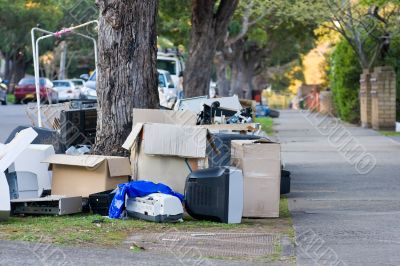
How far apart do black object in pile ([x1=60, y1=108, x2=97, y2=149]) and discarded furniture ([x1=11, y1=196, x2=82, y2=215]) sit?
3401 mm

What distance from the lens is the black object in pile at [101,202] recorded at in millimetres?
10961

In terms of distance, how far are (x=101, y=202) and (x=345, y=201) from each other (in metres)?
3.96

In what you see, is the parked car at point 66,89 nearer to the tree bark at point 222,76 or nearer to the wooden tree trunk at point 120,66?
the tree bark at point 222,76

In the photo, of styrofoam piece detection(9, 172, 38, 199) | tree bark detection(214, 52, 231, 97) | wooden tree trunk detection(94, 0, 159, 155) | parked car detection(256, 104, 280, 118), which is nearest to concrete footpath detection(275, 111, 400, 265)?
wooden tree trunk detection(94, 0, 159, 155)

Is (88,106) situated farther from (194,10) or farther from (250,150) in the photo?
(194,10)

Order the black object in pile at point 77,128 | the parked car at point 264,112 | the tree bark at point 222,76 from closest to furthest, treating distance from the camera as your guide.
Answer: the black object in pile at point 77,128 → the parked car at point 264,112 → the tree bark at point 222,76

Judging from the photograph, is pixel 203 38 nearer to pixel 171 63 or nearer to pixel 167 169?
pixel 171 63

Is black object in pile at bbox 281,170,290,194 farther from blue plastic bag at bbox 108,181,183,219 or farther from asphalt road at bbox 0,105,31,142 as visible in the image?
asphalt road at bbox 0,105,31,142

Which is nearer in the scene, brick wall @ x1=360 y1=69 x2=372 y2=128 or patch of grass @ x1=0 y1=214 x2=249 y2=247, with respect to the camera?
patch of grass @ x1=0 y1=214 x2=249 y2=247

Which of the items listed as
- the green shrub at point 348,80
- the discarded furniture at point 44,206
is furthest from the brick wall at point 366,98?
the discarded furniture at point 44,206

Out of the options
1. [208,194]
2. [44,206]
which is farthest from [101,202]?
[208,194]

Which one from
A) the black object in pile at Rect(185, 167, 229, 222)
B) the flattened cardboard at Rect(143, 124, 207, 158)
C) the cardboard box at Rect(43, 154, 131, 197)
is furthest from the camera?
the cardboard box at Rect(43, 154, 131, 197)

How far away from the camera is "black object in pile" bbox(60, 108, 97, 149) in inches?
569

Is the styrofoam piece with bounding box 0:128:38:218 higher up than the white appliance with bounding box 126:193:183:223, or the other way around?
the styrofoam piece with bounding box 0:128:38:218
